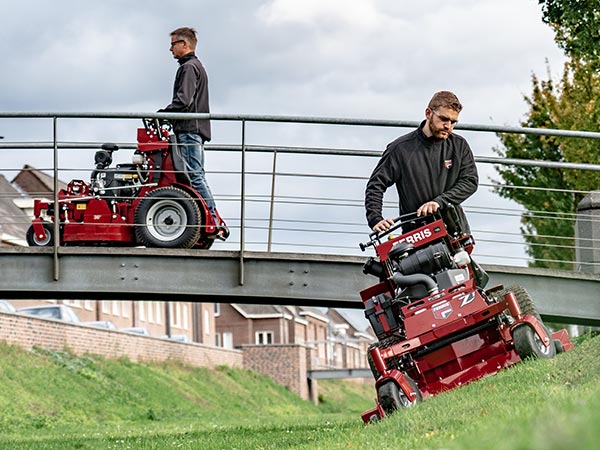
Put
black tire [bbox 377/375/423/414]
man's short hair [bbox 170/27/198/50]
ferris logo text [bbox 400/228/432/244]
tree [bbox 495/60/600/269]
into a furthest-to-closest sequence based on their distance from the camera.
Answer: tree [bbox 495/60/600/269] → man's short hair [bbox 170/27/198/50] → ferris logo text [bbox 400/228/432/244] → black tire [bbox 377/375/423/414]

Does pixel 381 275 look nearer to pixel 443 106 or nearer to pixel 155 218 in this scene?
pixel 443 106

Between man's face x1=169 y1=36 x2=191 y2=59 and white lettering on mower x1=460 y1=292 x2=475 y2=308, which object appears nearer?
white lettering on mower x1=460 y1=292 x2=475 y2=308

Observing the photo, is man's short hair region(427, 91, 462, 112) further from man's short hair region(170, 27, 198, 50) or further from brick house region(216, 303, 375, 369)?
brick house region(216, 303, 375, 369)

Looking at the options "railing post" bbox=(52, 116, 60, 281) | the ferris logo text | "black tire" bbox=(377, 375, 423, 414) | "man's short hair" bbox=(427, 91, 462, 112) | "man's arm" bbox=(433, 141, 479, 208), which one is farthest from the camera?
"railing post" bbox=(52, 116, 60, 281)

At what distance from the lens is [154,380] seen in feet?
138

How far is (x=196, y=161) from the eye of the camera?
39.7 feet

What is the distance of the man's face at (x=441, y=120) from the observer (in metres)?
9.30

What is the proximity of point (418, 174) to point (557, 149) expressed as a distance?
18.9 m

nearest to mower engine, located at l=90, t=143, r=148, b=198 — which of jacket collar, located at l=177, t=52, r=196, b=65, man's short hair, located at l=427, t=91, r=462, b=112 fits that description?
jacket collar, located at l=177, t=52, r=196, b=65

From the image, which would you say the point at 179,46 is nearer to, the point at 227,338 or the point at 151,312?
the point at 151,312

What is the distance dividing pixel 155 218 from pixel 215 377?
4155 centimetres

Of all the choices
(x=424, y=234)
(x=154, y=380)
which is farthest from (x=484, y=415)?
(x=154, y=380)

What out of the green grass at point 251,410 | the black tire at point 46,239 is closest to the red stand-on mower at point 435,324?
the green grass at point 251,410

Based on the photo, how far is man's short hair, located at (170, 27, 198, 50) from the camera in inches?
484
